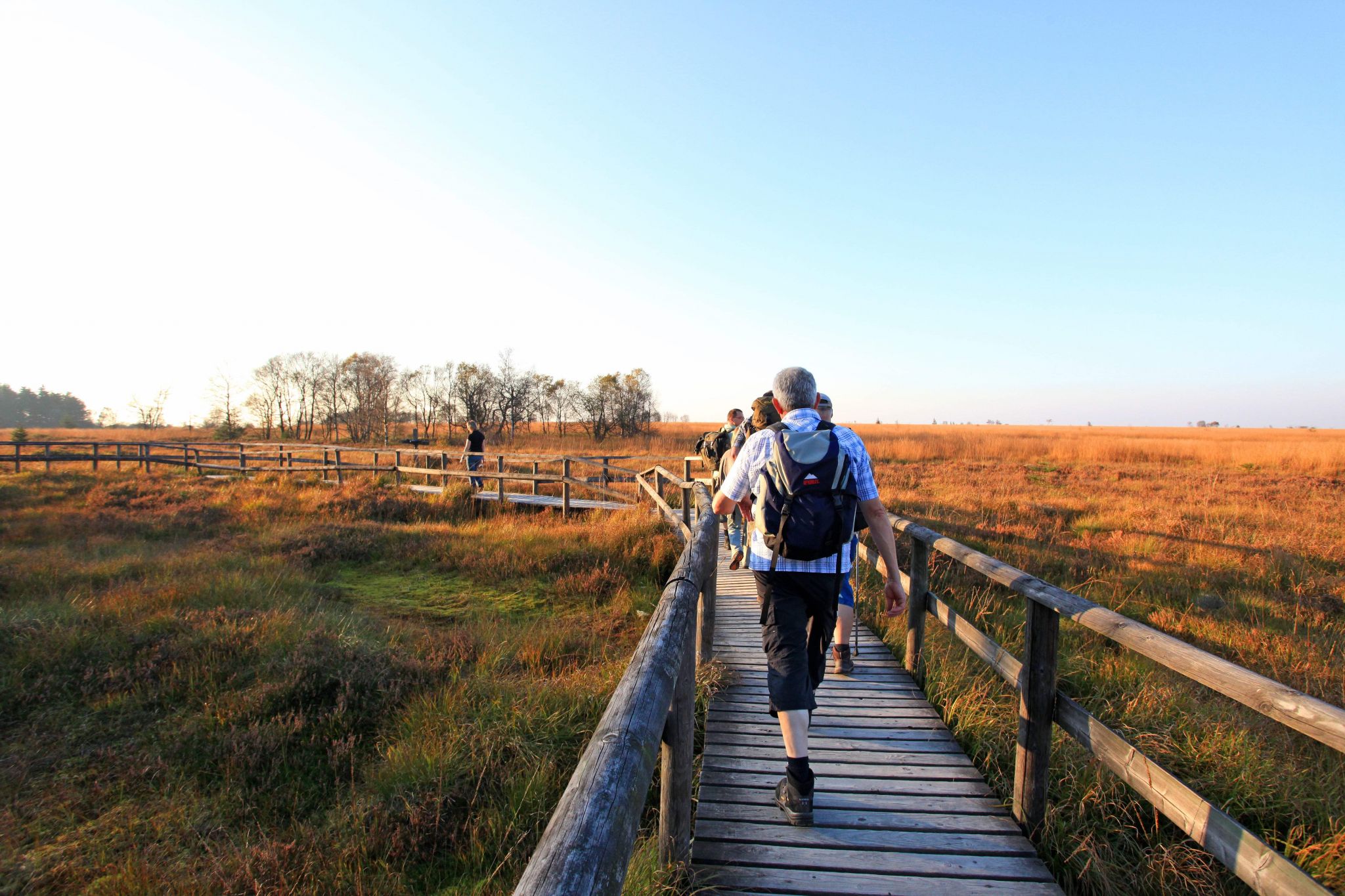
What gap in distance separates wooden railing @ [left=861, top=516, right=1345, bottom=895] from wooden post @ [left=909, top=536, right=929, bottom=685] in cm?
59

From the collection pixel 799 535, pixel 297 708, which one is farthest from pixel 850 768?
pixel 297 708

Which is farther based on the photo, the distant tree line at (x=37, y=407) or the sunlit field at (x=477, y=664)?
the distant tree line at (x=37, y=407)

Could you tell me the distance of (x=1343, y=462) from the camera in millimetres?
21438

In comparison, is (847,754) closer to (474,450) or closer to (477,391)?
(474,450)

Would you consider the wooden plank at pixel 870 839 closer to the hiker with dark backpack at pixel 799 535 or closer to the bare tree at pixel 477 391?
the hiker with dark backpack at pixel 799 535

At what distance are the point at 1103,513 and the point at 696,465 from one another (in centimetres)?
1386

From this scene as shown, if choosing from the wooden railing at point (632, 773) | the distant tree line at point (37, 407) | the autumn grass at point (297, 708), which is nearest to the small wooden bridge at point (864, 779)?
the wooden railing at point (632, 773)

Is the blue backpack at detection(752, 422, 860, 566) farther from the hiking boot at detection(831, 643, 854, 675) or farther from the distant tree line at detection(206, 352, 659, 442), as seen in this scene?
the distant tree line at detection(206, 352, 659, 442)

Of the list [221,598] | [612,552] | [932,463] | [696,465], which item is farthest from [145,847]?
[932,463]

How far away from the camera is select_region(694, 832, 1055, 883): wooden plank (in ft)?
8.16

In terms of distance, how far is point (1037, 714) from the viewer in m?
2.81

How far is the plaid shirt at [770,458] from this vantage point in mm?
2699

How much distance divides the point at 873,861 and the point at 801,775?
0.40 meters

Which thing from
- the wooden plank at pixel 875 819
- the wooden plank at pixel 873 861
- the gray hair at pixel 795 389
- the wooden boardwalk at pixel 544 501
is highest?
the gray hair at pixel 795 389
